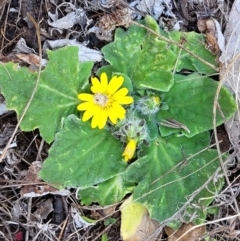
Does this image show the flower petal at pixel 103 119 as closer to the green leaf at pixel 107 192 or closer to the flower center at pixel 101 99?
the flower center at pixel 101 99

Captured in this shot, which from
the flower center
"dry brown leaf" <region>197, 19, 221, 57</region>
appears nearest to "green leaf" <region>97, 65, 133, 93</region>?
the flower center

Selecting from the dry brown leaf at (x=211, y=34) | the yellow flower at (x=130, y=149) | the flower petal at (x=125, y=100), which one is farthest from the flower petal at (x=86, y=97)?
the dry brown leaf at (x=211, y=34)

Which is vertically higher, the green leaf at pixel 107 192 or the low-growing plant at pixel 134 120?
the low-growing plant at pixel 134 120

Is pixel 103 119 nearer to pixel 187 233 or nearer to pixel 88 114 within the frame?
pixel 88 114

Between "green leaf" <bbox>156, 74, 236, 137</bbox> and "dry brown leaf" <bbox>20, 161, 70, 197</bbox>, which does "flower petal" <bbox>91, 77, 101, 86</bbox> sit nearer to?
"green leaf" <bbox>156, 74, 236, 137</bbox>

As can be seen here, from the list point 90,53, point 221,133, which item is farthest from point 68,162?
point 221,133

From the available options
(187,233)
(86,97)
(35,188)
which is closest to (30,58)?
(86,97)
